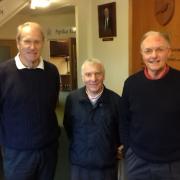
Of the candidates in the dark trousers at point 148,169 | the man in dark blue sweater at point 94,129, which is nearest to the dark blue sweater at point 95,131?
the man in dark blue sweater at point 94,129

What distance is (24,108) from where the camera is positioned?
1564mm

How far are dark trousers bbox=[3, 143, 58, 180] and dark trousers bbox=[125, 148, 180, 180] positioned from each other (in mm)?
406

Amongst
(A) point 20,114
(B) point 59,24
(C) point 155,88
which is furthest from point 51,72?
(B) point 59,24

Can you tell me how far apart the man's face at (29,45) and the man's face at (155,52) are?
53cm

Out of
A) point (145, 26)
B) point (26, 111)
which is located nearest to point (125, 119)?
point (26, 111)

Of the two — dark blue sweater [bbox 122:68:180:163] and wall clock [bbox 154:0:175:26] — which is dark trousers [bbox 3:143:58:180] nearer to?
dark blue sweater [bbox 122:68:180:163]

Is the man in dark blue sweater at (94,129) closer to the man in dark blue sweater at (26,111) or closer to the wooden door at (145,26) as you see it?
the man in dark blue sweater at (26,111)

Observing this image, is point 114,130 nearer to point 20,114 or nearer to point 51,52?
point 20,114

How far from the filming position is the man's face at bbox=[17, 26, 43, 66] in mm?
1579

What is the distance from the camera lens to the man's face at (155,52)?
1457 mm

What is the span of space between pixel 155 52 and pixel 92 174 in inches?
27.9

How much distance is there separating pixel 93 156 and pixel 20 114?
1.40 ft

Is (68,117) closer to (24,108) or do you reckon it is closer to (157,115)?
(24,108)

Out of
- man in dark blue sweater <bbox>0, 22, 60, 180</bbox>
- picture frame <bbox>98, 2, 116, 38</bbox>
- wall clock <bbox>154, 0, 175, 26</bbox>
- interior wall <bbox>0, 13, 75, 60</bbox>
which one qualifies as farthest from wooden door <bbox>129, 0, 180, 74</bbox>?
interior wall <bbox>0, 13, 75, 60</bbox>
